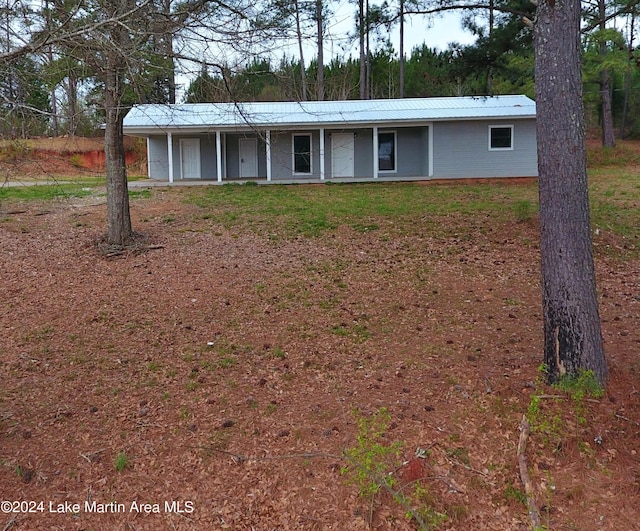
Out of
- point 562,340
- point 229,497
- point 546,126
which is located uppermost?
point 546,126

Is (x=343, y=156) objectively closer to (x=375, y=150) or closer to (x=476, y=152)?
(x=375, y=150)

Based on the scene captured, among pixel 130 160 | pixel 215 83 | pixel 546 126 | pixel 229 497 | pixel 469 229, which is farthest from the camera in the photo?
pixel 130 160

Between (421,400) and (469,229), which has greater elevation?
(469,229)

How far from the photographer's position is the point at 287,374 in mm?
4305

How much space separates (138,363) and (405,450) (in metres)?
2.44

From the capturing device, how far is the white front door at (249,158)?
1927 cm

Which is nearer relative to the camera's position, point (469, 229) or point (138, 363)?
point (138, 363)

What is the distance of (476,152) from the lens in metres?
17.8

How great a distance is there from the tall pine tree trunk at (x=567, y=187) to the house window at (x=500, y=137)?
49.5 ft

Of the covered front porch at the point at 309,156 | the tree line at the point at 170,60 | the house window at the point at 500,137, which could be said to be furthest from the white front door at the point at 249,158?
the tree line at the point at 170,60

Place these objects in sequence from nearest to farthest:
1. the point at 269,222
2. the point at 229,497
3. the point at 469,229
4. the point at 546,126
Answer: the point at 229,497
the point at 546,126
the point at 469,229
the point at 269,222

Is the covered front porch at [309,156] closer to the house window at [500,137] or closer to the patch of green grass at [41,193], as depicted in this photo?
the house window at [500,137]

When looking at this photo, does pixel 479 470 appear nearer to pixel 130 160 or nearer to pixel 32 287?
pixel 32 287

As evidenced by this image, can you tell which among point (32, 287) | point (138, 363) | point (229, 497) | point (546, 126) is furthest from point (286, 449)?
point (32, 287)
